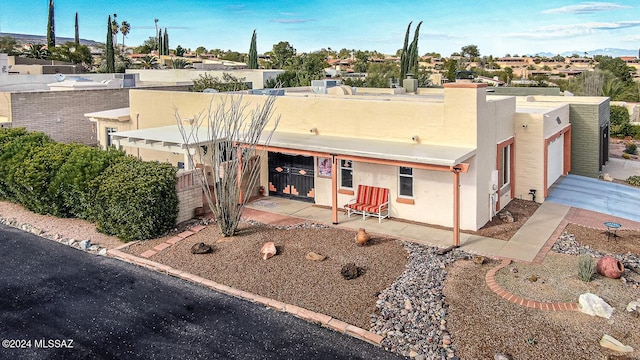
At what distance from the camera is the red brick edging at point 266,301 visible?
952cm

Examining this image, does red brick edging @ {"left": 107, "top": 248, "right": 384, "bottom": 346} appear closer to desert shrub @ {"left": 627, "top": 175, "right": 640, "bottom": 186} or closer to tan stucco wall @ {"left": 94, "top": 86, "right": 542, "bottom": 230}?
tan stucco wall @ {"left": 94, "top": 86, "right": 542, "bottom": 230}

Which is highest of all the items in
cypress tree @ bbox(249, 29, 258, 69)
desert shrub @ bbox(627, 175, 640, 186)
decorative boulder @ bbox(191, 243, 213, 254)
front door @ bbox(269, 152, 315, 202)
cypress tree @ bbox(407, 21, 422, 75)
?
cypress tree @ bbox(249, 29, 258, 69)

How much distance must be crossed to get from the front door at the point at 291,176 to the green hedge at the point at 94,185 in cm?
450

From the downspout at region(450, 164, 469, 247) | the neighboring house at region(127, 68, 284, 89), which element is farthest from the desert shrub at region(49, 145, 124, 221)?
the neighboring house at region(127, 68, 284, 89)

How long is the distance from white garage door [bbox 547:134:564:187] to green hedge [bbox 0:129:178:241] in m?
13.5

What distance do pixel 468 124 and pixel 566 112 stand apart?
30.0ft

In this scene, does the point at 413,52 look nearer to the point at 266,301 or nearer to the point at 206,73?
the point at 206,73

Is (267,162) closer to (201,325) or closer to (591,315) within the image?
(201,325)

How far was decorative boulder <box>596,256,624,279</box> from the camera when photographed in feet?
36.7

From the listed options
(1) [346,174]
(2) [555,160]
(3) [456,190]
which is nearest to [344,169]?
(1) [346,174]

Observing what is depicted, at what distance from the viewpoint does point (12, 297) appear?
440 inches

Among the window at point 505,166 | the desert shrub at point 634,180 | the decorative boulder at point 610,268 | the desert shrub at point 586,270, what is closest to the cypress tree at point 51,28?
the window at point 505,166

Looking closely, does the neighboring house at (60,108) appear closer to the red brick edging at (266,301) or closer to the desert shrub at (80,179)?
the desert shrub at (80,179)

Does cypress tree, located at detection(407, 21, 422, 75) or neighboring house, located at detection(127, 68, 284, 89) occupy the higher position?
cypress tree, located at detection(407, 21, 422, 75)
